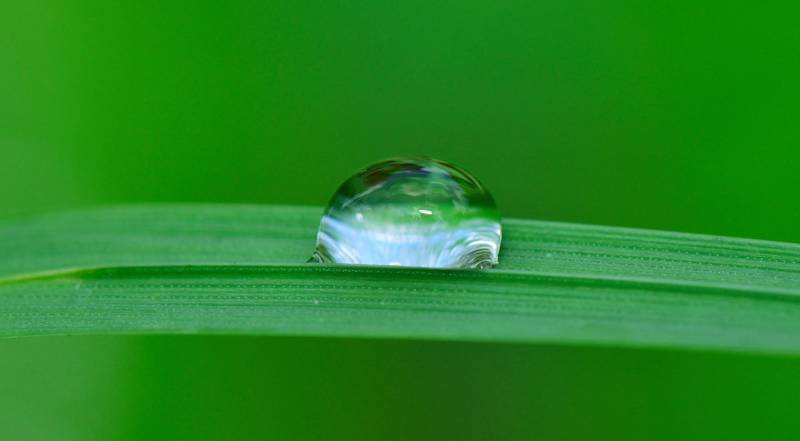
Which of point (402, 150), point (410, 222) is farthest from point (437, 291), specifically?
point (402, 150)

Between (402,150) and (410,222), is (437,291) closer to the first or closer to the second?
(410,222)

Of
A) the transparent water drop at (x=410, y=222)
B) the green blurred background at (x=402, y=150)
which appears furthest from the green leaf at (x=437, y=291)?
the green blurred background at (x=402, y=150)

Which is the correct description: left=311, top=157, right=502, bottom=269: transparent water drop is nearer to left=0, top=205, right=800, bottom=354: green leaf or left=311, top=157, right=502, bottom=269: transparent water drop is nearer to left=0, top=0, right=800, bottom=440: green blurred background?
left=0, top=205, right=800, bottom=354: green leaf

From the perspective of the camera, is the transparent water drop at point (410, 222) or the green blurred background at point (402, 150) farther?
the green blurred background at point (402, 150)

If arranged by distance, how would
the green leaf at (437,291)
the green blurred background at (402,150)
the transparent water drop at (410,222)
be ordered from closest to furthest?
the green leaf at (437,291) < the transparent water drop at (410,222) < the green blurred background at (402,150)

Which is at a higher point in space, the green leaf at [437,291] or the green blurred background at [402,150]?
the green blurred background at [402,150]

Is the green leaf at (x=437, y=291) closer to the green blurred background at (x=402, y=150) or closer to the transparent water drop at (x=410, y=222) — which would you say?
the transparent water drop at (x=410, y=222)

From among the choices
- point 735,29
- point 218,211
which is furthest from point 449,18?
point 218,211
